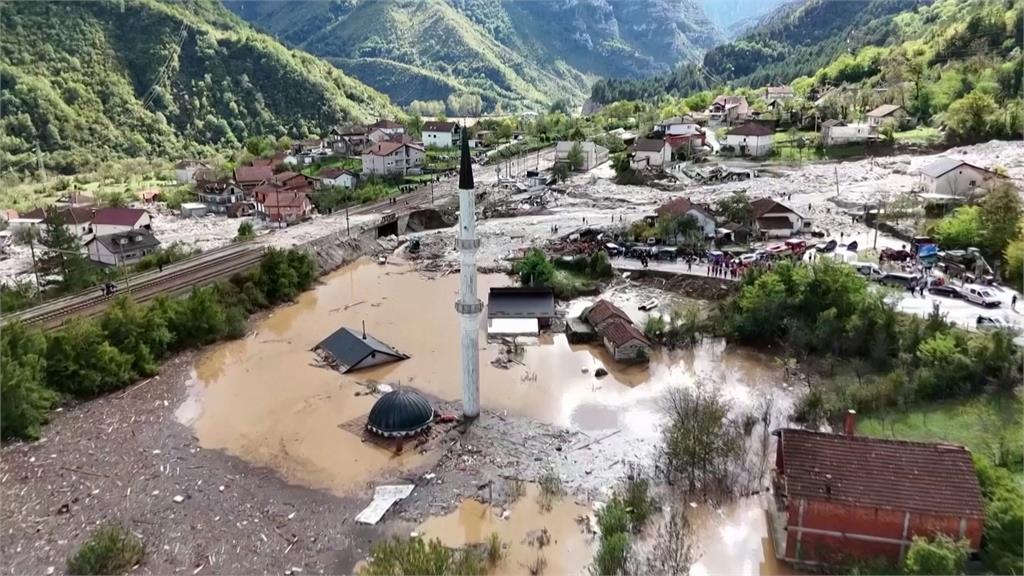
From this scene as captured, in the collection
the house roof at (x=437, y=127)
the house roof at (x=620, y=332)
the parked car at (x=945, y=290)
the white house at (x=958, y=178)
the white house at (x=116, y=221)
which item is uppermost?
the house roof at (x=437, y=127)

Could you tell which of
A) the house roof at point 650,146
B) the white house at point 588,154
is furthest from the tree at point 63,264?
the house roof at point 650,146

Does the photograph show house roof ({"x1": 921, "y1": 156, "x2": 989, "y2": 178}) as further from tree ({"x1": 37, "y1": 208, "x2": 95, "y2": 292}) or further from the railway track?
tree ({"x1": 37, "y1": 208, "x2": 95, "y2": 292})

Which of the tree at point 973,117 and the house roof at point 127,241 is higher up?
the tree at point 973,117

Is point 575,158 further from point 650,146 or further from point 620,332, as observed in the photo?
point 620,332

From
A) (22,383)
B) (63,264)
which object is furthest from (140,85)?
(22,383)

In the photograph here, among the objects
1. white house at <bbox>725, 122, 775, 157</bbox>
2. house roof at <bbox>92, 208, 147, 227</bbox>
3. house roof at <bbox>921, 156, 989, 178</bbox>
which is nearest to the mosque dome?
house roof at <bbox>92, 208, 147, 227</bbox>

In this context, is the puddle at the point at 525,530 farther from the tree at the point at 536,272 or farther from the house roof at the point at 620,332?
the tree at the point at 536,272

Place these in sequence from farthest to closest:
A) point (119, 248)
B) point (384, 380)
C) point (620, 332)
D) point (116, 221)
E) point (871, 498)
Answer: point (116, 221) < point (119, 248) < point (620, 332) < point (384, 380) < point (871, 498)
